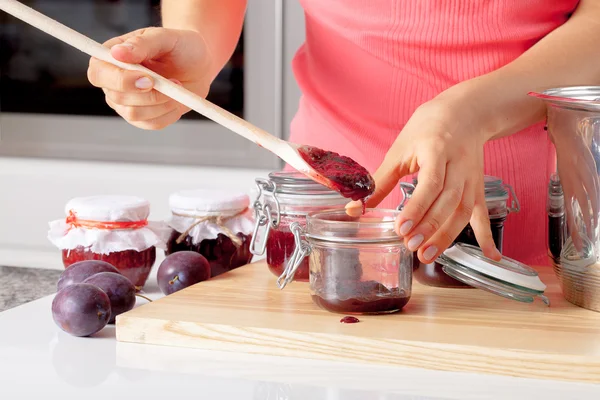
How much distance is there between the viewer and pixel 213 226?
1203mm

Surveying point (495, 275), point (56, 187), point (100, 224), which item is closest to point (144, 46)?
point (100, 224)

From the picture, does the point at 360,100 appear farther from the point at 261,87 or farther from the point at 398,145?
the point at 261,87

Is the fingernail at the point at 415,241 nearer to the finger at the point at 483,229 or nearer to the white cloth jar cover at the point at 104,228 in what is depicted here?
the finger at the point at 483,229

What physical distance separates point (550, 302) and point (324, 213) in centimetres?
29

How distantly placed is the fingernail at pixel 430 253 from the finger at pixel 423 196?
0.05 meters

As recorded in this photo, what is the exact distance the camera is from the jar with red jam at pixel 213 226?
1199 mm

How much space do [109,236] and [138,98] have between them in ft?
0.63

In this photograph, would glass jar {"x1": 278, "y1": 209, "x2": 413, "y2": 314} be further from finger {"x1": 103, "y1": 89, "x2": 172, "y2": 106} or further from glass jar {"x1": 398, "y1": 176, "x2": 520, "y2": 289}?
finger {"x1": 103, "y1": 89, "x2": 172, "y2": 106}

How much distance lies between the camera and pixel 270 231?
1.16 meters

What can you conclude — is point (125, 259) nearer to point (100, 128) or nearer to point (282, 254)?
point (282, 254)

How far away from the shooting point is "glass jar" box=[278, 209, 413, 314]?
96cm

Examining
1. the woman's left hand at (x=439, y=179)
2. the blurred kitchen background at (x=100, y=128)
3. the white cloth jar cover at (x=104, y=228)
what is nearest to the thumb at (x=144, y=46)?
the white cloth jar cover at (x=104, y=228)

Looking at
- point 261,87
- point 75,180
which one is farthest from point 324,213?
point 75,180

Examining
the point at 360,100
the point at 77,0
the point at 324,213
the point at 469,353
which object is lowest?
the point at 469,353
